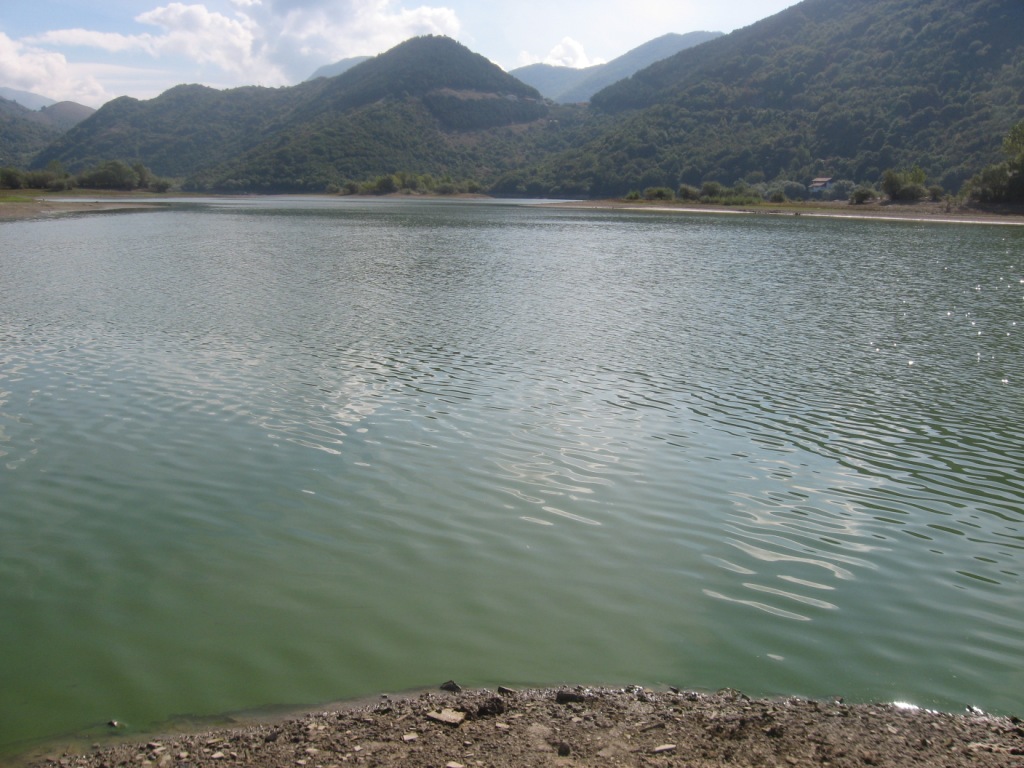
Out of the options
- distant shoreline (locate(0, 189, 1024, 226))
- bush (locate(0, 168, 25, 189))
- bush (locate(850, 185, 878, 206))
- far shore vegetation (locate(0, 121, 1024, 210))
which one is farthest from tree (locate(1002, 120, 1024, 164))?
bush (locate(0, 168, 25, 189))

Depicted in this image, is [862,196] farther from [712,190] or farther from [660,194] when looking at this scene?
[660,194]

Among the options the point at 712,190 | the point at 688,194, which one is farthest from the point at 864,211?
the point at 688,194

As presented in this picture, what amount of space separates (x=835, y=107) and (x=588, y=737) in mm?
165116

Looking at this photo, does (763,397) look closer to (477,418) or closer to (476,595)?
(477,418)

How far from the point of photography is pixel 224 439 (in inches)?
438

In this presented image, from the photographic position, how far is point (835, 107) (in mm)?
147875

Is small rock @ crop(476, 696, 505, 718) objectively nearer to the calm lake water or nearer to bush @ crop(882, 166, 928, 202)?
the calm lake water

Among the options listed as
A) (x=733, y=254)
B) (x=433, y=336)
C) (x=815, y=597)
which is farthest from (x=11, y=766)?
(x=733, y=254)

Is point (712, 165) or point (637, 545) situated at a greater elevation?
point (712, 165)

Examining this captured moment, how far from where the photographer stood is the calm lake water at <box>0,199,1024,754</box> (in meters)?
5.89

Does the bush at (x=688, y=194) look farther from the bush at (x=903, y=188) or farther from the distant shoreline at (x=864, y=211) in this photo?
the bush at (x=903, y=188)

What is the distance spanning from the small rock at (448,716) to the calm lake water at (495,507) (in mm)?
598

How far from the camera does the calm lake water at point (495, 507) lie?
5.89 metres

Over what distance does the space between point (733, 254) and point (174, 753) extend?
40.7 metres
